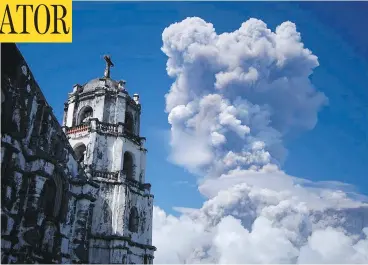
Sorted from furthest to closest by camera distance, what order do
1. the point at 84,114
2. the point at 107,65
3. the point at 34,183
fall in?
1. the point at 107,65
2. the point at 84,114
3. the point at 34,183

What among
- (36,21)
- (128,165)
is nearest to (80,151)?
(128,165)

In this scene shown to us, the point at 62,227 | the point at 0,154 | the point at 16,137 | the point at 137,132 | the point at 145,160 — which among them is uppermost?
the point at 137,132

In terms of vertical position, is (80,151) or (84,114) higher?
(84,114)

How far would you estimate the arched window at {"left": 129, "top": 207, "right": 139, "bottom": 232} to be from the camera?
2402 cm

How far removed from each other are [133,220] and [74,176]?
522 centimetres

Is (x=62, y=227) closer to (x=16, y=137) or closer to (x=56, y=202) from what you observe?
(x=56, y=202)

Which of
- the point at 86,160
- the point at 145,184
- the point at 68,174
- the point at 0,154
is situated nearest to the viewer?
the point at 0,154

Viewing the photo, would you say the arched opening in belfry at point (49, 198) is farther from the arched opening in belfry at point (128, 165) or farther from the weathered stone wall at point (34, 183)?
the arched opening in belfry at point (128, 165)

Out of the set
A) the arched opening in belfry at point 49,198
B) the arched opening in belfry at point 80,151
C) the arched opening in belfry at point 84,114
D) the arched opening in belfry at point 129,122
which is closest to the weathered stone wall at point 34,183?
the arched opening in belfry at point 49,198

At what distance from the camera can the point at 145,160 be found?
26516 mm

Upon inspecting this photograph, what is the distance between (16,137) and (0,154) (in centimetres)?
159

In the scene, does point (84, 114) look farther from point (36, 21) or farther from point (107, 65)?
point (36, 21)

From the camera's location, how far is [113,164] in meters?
24.4

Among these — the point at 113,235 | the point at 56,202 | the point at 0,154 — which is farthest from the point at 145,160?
the point at 0,154
